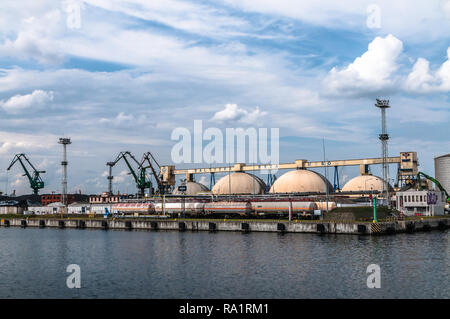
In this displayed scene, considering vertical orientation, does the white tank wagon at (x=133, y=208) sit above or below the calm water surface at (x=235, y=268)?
above

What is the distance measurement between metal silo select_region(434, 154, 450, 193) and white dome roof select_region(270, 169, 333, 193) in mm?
36813

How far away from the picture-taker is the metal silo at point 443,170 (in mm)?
153500

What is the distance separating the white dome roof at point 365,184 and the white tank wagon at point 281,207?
5581 cm

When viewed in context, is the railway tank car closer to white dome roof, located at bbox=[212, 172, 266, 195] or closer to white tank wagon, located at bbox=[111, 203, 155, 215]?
white tank wagon, located at bbox=[111, 203, 155, 215]

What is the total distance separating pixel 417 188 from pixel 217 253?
85.7 m

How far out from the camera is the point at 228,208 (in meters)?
115

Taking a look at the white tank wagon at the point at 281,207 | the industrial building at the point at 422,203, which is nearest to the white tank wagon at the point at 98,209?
the white tank wagon at the point at 281,207

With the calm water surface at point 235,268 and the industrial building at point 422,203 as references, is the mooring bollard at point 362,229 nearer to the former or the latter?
the calm water surface at point 235,268

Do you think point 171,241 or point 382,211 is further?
point 382,211

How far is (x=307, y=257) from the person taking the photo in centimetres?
5528

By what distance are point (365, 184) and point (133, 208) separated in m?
75.5

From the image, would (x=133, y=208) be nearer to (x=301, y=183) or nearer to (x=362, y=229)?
(x=301, y=183)
